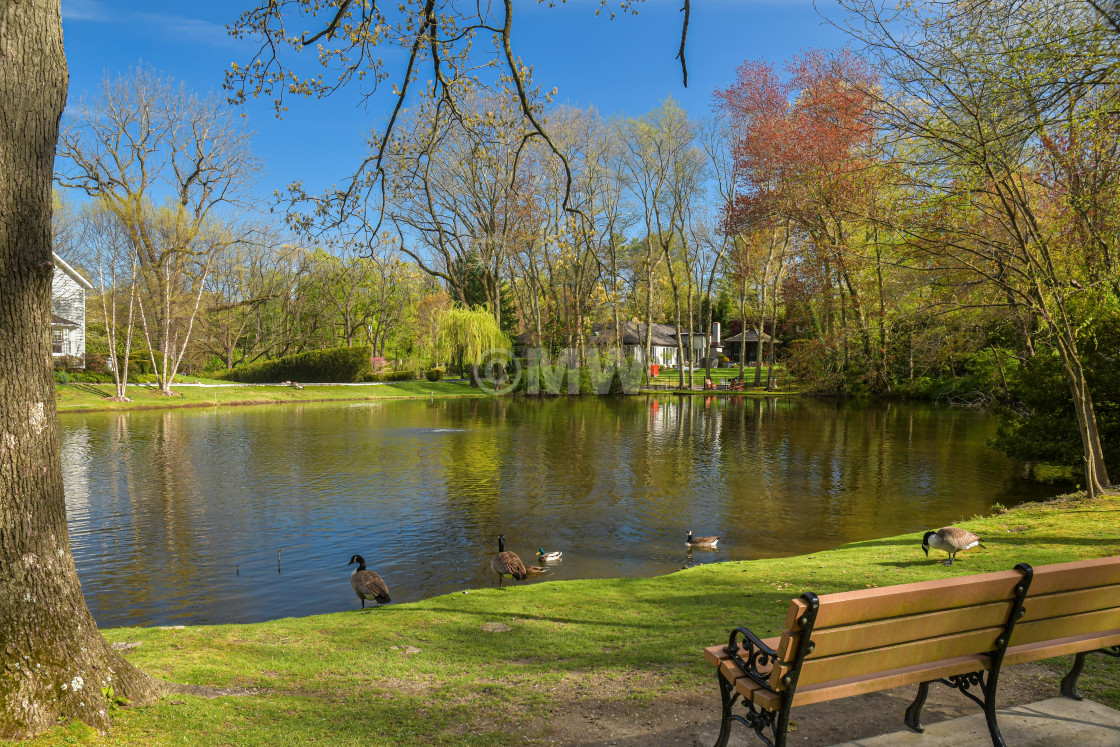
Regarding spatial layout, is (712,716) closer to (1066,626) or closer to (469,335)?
(1066,626)

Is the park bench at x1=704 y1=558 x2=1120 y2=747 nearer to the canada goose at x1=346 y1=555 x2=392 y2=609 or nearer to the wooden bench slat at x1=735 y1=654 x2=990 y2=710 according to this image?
the wooden bench slat at x1=735 y1=654 x2=990 y2=710

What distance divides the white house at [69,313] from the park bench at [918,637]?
49845 millimetres

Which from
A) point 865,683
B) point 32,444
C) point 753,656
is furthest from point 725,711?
point 32,444

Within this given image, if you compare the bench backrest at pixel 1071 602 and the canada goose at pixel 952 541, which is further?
the canada goose at pixel 952 541

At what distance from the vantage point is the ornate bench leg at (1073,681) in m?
4.21

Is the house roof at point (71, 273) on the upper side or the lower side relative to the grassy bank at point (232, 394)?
upper

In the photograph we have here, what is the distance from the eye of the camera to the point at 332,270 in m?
63.8

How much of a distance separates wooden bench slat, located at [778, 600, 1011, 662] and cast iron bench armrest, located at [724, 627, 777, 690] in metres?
0.22

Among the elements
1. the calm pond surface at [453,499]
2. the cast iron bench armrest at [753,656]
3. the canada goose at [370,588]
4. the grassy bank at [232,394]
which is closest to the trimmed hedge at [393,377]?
the grassy bank at [232,394]

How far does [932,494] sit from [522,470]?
10220 mm

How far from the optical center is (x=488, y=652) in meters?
6.16

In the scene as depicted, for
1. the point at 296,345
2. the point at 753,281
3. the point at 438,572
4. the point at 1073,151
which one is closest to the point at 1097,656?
the point at 438,572

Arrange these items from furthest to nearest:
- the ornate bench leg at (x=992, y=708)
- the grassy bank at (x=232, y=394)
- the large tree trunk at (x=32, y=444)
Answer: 1. the grassy bank at (x=232, y=394)
2. the large tree trunk at (x=32, y=444)
3. the ornate bench leg at (x=992, y=708)

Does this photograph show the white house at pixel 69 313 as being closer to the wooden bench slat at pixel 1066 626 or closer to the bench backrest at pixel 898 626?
the bench backrest at pixel 898 626
